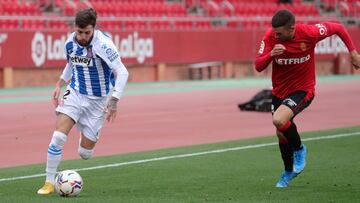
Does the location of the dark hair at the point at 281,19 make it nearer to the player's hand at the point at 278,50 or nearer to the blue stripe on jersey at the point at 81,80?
the player's hand at the point at 278,50

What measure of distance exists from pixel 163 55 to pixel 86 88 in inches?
945

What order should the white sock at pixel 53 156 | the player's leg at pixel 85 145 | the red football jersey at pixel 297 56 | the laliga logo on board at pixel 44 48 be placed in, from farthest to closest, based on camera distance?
the laliga logo on board at pixel 44 48
the player's leg at pixel 85 145
the red football jersey at pixel 297 56
the white sock at pixel 53 156

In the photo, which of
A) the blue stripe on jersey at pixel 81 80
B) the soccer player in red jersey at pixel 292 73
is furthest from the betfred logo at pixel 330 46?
the blue stripe on jersey at pixel 81 80

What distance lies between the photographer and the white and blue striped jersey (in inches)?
440

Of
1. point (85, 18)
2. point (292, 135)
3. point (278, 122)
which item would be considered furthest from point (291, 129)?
point (85, 18)

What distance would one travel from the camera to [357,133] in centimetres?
1839

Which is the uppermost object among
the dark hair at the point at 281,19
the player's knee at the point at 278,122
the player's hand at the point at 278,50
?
the dark hair at the point at 281,19

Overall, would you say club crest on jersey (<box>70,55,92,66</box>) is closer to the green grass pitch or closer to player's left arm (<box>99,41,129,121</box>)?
player's left arm (<box>99,41,129,121</box>)

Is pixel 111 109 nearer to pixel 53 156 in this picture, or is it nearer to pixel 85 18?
pixel 53 156

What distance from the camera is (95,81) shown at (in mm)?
11492

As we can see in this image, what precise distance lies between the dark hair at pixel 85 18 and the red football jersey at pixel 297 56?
192cm

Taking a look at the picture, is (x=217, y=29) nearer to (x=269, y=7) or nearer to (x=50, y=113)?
(x=269, y=7)

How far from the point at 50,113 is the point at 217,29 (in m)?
15.5

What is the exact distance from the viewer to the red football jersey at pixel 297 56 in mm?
11328
